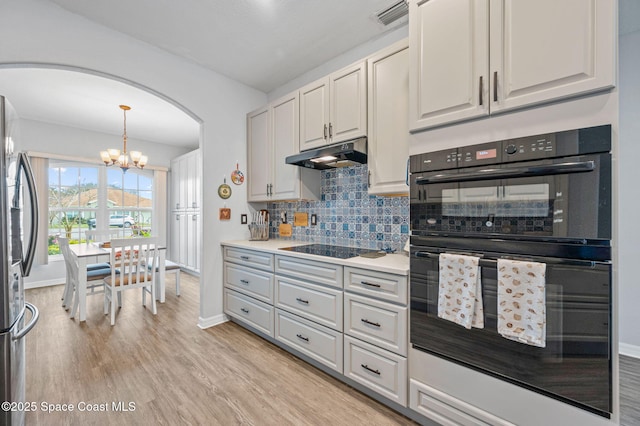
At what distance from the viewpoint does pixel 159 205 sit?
18.5ft

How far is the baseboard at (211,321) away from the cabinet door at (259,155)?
4.49ft

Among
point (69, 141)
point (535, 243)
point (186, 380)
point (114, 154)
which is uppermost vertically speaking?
point (69, 141)

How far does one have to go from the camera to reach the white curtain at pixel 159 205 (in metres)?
5.63

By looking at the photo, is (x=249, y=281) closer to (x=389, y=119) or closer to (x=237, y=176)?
(x=237, y=176)

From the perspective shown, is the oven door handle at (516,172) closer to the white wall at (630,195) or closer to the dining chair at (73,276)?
the white wall at (630,195)

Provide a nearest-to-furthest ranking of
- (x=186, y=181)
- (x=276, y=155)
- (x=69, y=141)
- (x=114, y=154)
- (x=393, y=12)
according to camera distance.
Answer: (x=393, y=12)
(x=276, y=155)
(x=114, y=154)
(x=69, y=141)
(x=186, y=181)

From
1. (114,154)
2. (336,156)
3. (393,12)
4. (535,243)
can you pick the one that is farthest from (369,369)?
(114,154)

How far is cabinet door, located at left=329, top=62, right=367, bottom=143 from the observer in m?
2.16

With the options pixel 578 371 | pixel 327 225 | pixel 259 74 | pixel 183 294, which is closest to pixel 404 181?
pixel 327 225

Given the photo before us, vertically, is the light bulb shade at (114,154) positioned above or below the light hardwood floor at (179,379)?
above

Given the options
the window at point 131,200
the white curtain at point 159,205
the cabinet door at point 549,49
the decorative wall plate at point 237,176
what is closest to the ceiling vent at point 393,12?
the cabinet door at point 549,49

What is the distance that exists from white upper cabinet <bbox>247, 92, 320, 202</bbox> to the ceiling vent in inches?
37.9

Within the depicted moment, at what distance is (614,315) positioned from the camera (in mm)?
1063

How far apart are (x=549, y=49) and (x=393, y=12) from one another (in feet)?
4.35
